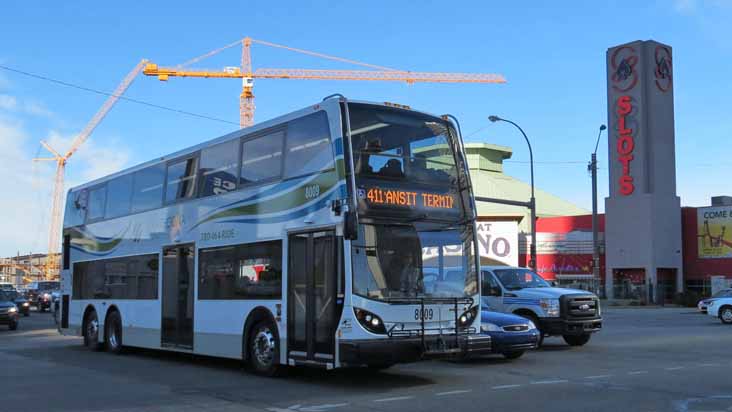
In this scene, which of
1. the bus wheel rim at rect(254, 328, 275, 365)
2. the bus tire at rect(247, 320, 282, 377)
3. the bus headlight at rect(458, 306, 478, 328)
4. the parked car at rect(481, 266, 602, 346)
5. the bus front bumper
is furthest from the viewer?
the parked car at rect(481, 266, 602, 346)

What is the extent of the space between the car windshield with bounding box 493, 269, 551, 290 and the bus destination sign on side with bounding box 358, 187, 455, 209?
670cm

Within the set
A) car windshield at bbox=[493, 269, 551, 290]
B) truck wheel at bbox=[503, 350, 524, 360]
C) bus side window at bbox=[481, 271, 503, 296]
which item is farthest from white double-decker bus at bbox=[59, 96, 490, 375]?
car windshield at bbox=[493, 269, 551, 290]

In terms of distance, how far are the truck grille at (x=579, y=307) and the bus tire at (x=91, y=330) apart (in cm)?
1121

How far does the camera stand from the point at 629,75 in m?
58.7

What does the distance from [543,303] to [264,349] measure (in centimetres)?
721

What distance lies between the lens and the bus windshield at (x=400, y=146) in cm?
1191

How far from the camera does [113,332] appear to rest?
18.6 meters

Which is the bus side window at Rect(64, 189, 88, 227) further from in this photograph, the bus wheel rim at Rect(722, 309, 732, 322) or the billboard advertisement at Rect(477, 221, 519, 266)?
the billboard advertisement at Rect(477, 221, 519, 266)

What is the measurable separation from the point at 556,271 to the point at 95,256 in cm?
5443

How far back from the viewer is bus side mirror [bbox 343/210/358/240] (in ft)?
36.3

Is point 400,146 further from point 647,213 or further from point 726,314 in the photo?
point 647,213

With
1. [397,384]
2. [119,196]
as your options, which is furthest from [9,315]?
[397,384]

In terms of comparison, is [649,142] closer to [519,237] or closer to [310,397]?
[519,237]

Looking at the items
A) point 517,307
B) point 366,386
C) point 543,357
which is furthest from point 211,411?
point 517,307
